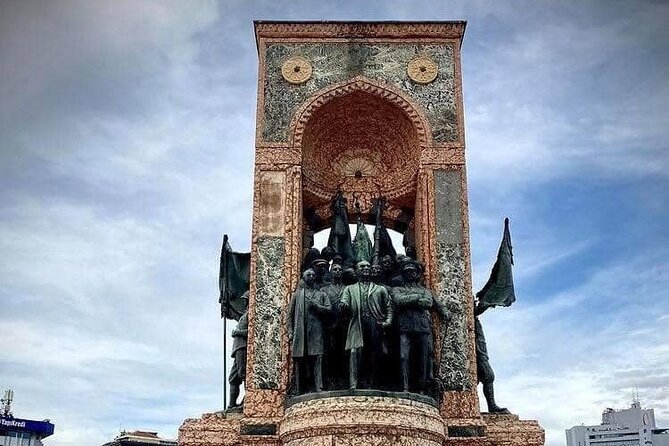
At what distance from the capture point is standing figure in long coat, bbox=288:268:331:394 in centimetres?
1502

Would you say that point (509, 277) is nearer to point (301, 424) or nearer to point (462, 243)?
point (462, 243)

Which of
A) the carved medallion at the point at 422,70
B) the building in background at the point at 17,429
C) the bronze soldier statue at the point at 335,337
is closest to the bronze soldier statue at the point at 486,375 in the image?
the bronze soldier statue at the point at 335,337

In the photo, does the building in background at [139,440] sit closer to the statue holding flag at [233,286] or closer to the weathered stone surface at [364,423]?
the statue holding flag at [233,286]

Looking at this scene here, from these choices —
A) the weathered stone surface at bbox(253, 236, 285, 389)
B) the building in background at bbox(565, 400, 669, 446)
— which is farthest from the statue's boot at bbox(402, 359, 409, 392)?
the building in background at bbox(565, 400, 669, 446)

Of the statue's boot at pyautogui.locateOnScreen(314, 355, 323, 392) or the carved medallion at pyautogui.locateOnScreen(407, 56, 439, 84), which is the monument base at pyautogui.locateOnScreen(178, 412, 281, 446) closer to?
the statue's boot at pyautogui.locateOnScreen(314, 355, 323, 392)

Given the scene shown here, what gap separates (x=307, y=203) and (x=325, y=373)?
484 centimetres

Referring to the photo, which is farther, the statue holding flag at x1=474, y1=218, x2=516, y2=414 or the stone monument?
the statue holding flag at x1=474, y1=218, x2=516, y2=414

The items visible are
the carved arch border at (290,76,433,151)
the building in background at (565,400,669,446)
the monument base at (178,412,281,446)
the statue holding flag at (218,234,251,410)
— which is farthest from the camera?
the building in background at (565,400,669,446)

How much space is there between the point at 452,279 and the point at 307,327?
3.30 meters

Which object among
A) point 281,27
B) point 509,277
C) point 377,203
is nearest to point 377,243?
point 377,203

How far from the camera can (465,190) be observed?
17.5 metres

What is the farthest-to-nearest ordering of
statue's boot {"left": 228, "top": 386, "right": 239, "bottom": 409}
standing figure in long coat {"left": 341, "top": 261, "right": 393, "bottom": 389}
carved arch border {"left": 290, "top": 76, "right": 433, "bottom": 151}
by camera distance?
carved arch border {"left": 290, "top": 76, "right": 433, "bottom": 151} → statue's boot {"left": 228, "top": 386, "right": 239, "bottom": 409} → standing figure in long coat {"left": 341, "top": 261, "right": 393, "bottom": 389}

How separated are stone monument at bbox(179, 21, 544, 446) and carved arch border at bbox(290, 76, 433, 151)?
0.09ft

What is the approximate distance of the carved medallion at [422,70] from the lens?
1850cm
